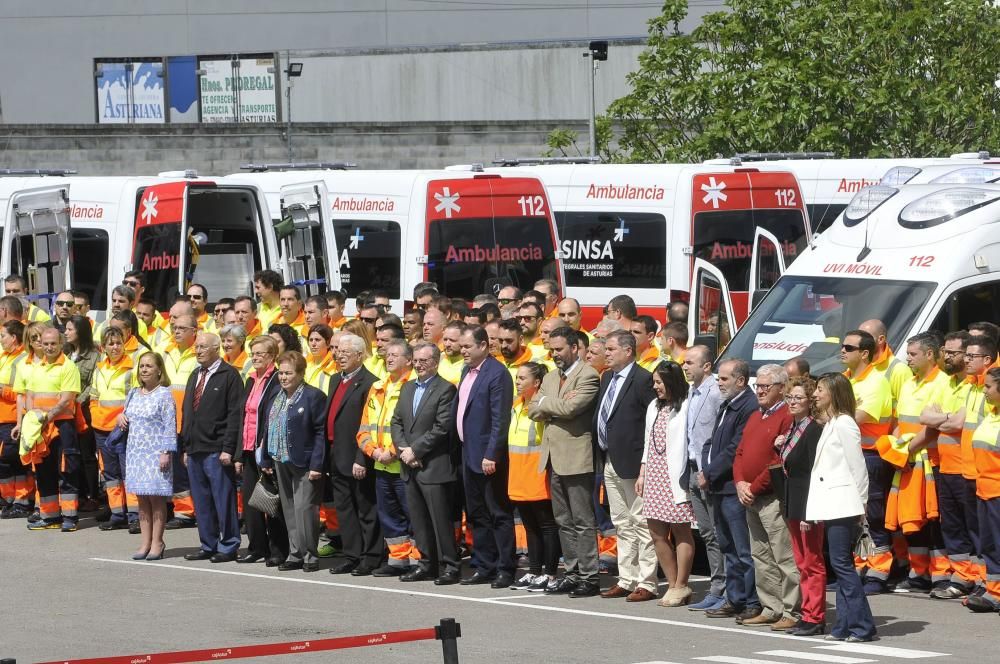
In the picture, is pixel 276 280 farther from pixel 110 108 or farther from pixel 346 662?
pixel 110 108

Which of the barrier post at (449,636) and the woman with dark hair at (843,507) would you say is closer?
the barrier post at (449,636)

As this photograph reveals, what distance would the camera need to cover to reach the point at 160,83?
52.7 meters

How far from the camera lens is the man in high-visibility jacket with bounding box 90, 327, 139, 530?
16531 mm

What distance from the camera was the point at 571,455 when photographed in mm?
13086

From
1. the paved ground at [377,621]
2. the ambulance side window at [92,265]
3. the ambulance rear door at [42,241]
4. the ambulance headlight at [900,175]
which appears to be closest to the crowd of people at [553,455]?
the paved ground at [377,621]

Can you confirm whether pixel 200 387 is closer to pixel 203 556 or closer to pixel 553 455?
pixel 203 556

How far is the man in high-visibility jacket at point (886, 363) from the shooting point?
43.0 feet

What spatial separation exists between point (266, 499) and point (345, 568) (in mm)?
827

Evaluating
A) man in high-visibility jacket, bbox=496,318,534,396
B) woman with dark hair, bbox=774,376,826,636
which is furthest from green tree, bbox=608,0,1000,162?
woman with dark hair, bbox=774,376,826,636

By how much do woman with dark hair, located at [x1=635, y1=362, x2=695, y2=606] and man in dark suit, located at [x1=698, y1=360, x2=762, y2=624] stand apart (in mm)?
301

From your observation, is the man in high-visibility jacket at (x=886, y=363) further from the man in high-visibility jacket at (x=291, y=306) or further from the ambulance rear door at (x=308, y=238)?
the ambulance rear door at (x=308, y=238)

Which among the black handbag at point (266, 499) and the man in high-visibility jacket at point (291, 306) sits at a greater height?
the man in high-visibility jacket at point (291, 306)

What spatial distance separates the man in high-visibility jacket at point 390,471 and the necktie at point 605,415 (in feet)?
5.76

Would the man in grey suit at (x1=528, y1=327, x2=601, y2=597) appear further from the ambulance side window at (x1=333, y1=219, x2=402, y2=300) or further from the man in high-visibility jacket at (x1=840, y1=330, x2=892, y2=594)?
the ambulance side window at (x1=333, y1=219, x2=402, y2=300)
